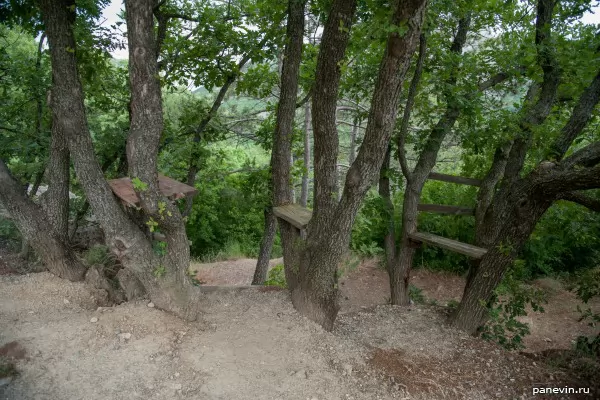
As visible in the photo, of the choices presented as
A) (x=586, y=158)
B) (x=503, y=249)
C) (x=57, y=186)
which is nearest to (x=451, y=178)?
(x=503, y=249)

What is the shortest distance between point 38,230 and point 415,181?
16.4ft

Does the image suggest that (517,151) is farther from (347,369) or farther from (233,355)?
(233,355)

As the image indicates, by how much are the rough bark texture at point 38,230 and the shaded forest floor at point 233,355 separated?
16 centimetres

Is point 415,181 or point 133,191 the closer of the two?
point 133,191

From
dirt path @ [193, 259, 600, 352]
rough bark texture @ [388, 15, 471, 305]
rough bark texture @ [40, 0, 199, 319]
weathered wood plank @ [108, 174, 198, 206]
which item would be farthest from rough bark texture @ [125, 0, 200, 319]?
dirt path @ [193, 259, 600, 352]

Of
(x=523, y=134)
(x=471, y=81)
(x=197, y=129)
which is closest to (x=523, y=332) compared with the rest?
(x=523, y=134)

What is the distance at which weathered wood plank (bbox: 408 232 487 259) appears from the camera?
498 centimetres

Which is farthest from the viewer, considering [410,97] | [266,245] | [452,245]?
[266,245]

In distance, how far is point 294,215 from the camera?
494 cm

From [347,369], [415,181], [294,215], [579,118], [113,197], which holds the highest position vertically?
[579,118]

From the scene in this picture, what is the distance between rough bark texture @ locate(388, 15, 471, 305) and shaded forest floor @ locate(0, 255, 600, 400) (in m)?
1.75

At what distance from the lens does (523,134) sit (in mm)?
5875

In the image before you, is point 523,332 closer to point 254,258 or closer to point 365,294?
point 365,294

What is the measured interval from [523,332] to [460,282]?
5149mm
